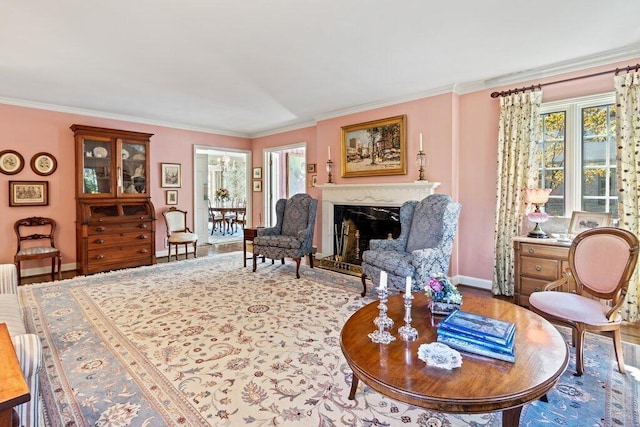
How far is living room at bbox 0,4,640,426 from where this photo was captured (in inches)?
140

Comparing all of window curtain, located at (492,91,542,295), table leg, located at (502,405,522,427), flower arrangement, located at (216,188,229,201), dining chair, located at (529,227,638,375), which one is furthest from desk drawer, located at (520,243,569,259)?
flower arrangement, located at (216,188,229,201)

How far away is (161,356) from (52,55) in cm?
303

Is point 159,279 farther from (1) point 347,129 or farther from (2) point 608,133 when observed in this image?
(2) point 608,133

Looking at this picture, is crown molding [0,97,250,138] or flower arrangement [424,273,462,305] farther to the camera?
crown molding [0,97,250,138]

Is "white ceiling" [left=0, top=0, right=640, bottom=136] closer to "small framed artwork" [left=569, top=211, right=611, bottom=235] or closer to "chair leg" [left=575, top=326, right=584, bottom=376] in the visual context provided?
"small framed artwork" [left=569, top=211, right=611, bottom=235]

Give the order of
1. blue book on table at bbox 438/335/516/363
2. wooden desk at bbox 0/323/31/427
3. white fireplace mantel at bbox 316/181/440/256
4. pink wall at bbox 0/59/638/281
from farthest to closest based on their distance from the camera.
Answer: white fireplace mantel at bbox 316/181/440/256, pink wall at bbox 0/59/638/281, blue book on table at bbox 438/335/516/363, wooden desk at bbox 0/323/31/427

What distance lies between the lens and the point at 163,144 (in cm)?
618

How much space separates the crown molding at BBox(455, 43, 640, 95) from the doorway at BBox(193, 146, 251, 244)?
5003 mm

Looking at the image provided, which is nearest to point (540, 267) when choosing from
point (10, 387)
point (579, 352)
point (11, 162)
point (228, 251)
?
point (579, 352)

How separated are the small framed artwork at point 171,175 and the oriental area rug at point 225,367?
108 inches

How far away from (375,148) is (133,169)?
13.0 ft

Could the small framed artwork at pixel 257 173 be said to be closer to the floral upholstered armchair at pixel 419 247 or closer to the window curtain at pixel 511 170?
the floral upholstered armchair at pixel 419 247

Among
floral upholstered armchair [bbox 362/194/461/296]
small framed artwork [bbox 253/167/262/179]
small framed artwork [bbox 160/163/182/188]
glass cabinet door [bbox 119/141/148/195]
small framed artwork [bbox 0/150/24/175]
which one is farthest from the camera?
small framed artwork [bbox 253/167/262/179]

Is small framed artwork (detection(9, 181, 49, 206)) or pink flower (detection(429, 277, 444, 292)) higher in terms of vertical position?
small framed artwork (detection(9, 181, 49, 206))
